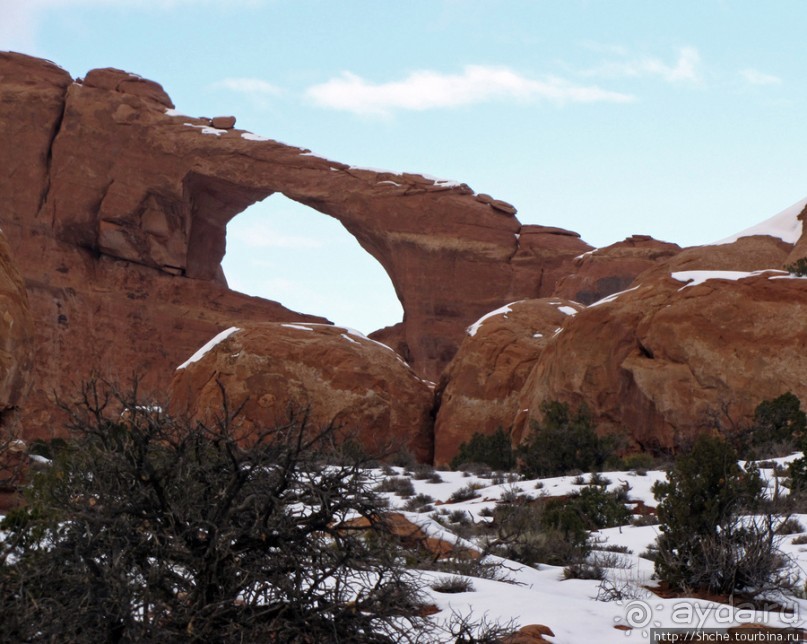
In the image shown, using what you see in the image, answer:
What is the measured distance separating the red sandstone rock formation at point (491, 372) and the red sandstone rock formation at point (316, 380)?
2.96 feet

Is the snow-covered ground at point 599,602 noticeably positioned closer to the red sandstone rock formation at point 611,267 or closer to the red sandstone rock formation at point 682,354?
the red sandstone rock formation at point 682,354

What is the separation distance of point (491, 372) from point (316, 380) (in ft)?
15.5

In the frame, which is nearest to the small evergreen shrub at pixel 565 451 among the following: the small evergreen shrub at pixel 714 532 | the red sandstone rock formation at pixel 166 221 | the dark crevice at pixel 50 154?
the small evergreen shrub at pixel 714 532

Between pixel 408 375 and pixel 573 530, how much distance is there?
15565 millimetres

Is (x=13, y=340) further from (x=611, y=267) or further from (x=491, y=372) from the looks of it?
(x=611, y=267)

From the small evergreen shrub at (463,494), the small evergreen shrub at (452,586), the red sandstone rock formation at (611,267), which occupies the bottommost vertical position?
the small evergreen shrub at (463,494)

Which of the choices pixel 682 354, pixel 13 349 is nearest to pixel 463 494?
pixel 13 349

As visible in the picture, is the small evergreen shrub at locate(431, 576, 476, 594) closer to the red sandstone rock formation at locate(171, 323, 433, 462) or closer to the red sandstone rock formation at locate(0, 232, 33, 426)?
the red sandstone rock formation at locate(0, 232, 33, 426)

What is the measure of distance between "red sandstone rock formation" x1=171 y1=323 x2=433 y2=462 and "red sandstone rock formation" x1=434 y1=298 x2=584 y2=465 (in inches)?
35.5

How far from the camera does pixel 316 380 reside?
74.2 ft

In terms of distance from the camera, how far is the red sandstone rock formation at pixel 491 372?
23.5m

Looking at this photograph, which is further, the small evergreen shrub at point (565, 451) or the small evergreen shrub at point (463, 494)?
the small evergreen shrub at point (565, 451)

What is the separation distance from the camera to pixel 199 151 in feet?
127

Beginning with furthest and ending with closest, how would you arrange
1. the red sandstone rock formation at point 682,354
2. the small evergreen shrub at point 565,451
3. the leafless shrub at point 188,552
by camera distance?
the red sandstone rock formation at point 682,354
the small evergreen shrub at point 565,451
the leafless shrub at point 188,552
